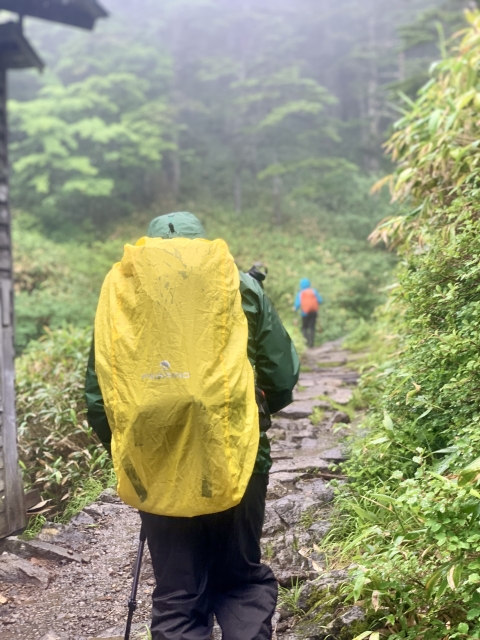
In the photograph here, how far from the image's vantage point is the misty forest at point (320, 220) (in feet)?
9.13

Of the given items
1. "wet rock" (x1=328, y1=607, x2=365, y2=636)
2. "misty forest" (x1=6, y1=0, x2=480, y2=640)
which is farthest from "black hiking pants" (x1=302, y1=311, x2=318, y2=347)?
"wet rock" (x1=328, y1=607, x2=365, y2=636)

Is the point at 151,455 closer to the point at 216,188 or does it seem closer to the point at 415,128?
the point at 415,128

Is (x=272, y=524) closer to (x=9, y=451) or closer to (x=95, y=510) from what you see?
(x=95, y=510)

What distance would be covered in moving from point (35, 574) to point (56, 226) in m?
21.8

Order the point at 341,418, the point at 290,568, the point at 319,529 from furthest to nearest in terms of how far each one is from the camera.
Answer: the point at 341,418, the point at 319,529, the point at 290,568

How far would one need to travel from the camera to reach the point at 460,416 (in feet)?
10.5

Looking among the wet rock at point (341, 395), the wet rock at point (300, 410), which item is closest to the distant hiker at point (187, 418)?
the wet rock at point (300, 410)

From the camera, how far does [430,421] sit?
3609 mm

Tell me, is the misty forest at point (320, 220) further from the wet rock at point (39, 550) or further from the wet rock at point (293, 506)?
the wet rock at point (39, 550)

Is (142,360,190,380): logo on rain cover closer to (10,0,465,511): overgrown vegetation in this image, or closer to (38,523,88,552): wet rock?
(38,523,88,552): wet rock

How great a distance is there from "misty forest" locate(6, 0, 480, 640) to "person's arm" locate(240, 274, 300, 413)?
2.27 feet

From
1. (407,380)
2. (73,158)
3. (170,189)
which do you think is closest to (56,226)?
(73,158)

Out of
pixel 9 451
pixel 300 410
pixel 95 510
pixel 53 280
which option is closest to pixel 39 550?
pixel 95 510

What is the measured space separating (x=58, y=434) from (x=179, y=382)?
4.01 metres
